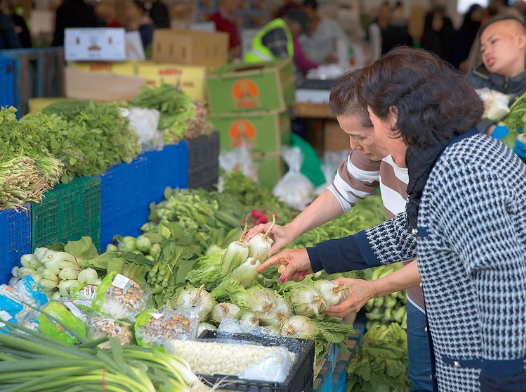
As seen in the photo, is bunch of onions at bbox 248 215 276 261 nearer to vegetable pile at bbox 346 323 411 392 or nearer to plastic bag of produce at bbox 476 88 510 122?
vegetable pile at bbox 346 323 411 392

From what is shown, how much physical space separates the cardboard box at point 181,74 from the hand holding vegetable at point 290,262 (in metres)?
4.20

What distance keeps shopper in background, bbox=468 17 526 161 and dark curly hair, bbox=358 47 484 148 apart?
91.0 inches


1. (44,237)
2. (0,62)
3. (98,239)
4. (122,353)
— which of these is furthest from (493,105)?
(0,62)

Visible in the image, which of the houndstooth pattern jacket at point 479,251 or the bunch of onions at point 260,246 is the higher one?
the houndstooth pattern jacket at point 479,251

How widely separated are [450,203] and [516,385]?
515 millimetres

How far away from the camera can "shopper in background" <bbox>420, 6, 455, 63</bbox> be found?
39.0 feet

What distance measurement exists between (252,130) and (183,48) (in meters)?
1.07

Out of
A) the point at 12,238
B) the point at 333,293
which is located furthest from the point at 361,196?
the point at 12,238

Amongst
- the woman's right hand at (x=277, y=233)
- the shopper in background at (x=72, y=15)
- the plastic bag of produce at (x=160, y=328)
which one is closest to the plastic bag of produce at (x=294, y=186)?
the woman's right hand at (x=277, y=233)

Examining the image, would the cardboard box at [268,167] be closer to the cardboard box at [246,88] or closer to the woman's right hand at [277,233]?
the cardboard box at [246,88]

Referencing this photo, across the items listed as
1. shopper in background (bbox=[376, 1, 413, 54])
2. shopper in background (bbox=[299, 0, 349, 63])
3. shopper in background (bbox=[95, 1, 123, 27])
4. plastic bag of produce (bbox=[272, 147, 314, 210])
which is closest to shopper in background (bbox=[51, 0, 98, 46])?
shopper in background (bbox=[95, 1, 123, 27])

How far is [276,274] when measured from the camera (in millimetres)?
3264

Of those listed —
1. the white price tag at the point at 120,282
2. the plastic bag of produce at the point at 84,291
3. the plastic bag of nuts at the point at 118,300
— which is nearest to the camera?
the plastic bag of nuts at the point at 118,300

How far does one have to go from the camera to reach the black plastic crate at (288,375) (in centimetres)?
205
